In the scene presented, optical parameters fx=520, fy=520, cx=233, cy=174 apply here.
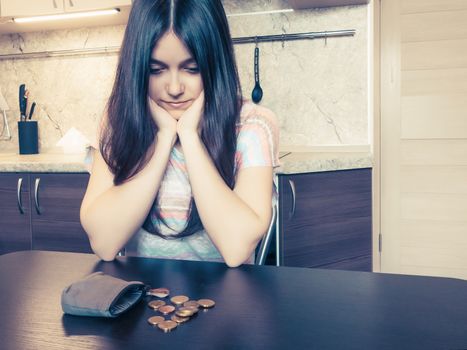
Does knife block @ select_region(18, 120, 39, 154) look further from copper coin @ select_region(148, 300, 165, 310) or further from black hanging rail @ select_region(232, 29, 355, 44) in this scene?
copper coin @ select_region(148, 300, 165, 310)

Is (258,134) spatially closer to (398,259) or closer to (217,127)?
(217,127)

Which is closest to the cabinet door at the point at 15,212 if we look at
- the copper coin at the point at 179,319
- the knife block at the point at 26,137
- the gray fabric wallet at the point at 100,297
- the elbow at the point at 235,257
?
the knife block at the point at 26,137

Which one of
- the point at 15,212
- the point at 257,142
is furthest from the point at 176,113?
the point at 15,212

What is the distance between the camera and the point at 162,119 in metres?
1.13

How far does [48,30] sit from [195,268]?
7.17 ft

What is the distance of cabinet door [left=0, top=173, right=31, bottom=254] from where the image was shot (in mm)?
2025

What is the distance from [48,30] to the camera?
2.63 meters

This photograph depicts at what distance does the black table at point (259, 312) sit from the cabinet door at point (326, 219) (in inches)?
36.6

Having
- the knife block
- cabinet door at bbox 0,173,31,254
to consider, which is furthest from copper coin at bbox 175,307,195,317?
the knife block

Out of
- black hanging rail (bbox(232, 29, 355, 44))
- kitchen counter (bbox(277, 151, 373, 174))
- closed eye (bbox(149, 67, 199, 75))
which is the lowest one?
kitchen counter (bbox(277, 151, 373, 174))

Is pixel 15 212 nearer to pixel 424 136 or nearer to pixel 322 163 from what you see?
pixel 322 163

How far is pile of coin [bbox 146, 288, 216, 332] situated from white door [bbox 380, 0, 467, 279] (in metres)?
1.94

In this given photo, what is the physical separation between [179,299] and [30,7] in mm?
2006

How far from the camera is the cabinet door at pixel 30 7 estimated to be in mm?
2229
